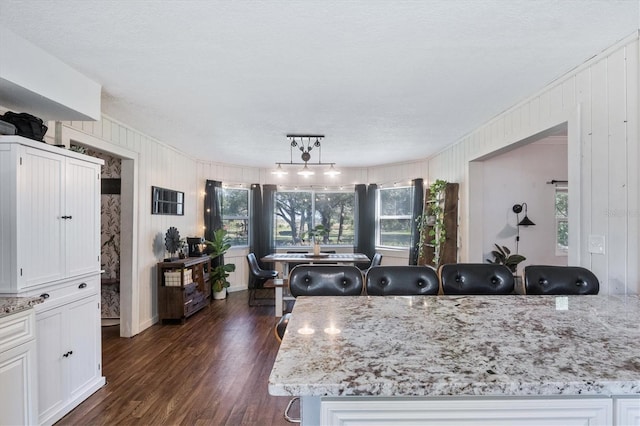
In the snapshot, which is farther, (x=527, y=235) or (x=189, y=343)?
(x=527, y=235)

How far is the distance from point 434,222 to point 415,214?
1.03 m

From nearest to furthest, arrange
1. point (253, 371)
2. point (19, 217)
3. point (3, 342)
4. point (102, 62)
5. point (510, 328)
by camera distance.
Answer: point (510, 328), point (3, 342), point (19, 217), point (102, 62), point (253, 371)

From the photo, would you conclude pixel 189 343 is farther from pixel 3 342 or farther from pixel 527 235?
pixel 527 235

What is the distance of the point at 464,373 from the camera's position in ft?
2.95

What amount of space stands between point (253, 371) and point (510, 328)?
7.81ft

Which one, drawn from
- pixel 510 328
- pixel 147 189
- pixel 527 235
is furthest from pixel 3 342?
pixel 527 235

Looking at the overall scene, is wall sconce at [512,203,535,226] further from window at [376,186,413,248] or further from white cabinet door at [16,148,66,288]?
white cabinet door at [16,148,66,288]

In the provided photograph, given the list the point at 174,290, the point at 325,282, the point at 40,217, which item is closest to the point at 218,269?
the point at 174,290

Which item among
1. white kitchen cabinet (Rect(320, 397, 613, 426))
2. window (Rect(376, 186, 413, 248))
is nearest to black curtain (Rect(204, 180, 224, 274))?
window (Rect(376, 186, 413, 248))

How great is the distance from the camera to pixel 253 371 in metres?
2.95

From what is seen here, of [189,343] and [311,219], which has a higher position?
[311,219]

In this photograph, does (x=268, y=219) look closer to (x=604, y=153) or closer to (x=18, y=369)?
(x=18, y=369)

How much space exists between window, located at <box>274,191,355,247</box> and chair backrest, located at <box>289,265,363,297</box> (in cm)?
486

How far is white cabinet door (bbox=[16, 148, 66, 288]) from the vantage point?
1978 millimetres
